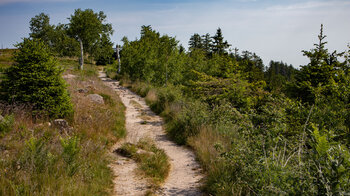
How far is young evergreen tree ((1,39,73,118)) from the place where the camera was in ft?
23.1

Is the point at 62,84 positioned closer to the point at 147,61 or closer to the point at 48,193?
the point at 48,193

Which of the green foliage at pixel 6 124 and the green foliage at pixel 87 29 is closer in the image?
the green foliage at pixel 6 124

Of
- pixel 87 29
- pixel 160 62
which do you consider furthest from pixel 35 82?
pixel 87 29

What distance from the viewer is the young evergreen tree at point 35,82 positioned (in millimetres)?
7043

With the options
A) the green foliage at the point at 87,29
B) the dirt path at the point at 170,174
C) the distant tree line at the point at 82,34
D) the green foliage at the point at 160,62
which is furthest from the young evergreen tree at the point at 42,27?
the dirt path at the point at 170,174

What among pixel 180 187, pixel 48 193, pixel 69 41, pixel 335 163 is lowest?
pixel 180 187

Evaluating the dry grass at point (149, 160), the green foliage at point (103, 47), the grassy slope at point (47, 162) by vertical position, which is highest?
the green foliage at point (103, 47)

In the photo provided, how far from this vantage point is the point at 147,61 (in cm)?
2189

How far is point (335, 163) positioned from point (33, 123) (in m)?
7.61

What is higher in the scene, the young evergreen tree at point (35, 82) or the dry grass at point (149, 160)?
the young evergreen tree at point (35, 82)

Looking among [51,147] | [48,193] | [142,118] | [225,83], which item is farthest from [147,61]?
[48,193]

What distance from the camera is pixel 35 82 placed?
7105 mm

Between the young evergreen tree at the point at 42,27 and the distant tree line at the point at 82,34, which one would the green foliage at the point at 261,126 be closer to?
the distant tree line at the point at 82,34

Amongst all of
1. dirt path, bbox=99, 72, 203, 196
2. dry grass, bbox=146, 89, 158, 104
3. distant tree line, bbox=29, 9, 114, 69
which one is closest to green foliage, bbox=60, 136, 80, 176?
dirt path, bbox=99, 72, 203, 196
